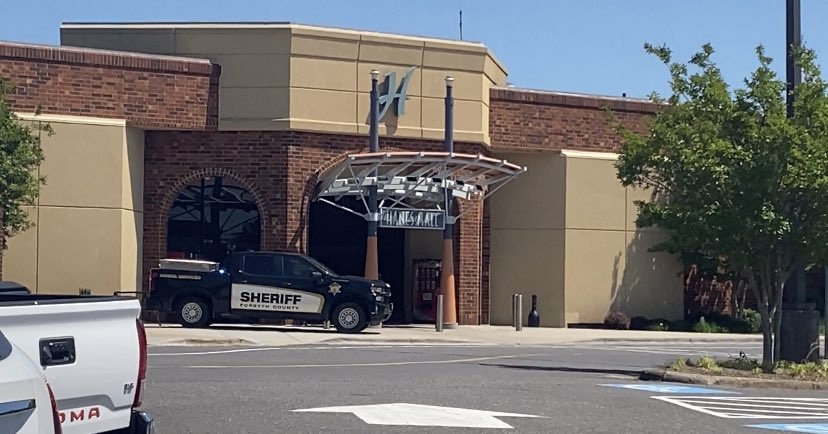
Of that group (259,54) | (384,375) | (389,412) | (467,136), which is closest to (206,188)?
(259,54)

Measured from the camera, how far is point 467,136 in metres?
33.0

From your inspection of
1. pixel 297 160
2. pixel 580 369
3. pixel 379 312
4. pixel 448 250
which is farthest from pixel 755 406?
pixel 297 160

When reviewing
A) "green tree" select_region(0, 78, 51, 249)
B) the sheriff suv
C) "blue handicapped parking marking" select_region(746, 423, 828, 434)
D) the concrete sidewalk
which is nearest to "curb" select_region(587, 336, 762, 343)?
the concrete sidewalk

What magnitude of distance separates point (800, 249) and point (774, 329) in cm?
133

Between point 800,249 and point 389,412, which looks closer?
point 389,412

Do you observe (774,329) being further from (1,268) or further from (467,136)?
(1,268)

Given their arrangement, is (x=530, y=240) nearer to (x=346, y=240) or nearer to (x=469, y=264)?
(x=469, y=264)

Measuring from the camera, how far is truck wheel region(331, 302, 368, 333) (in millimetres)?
27516

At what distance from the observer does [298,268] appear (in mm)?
27656

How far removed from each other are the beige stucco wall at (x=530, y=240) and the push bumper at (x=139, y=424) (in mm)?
27348

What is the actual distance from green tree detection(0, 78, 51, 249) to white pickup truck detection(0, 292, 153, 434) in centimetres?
1857

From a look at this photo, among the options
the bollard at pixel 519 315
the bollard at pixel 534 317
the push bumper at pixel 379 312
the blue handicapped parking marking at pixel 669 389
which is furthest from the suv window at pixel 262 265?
the blue handicapped parking marking at pixel 669 389

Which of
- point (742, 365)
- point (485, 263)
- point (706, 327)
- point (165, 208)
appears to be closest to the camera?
point (742, 365)

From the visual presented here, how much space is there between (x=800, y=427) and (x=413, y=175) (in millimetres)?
19296
